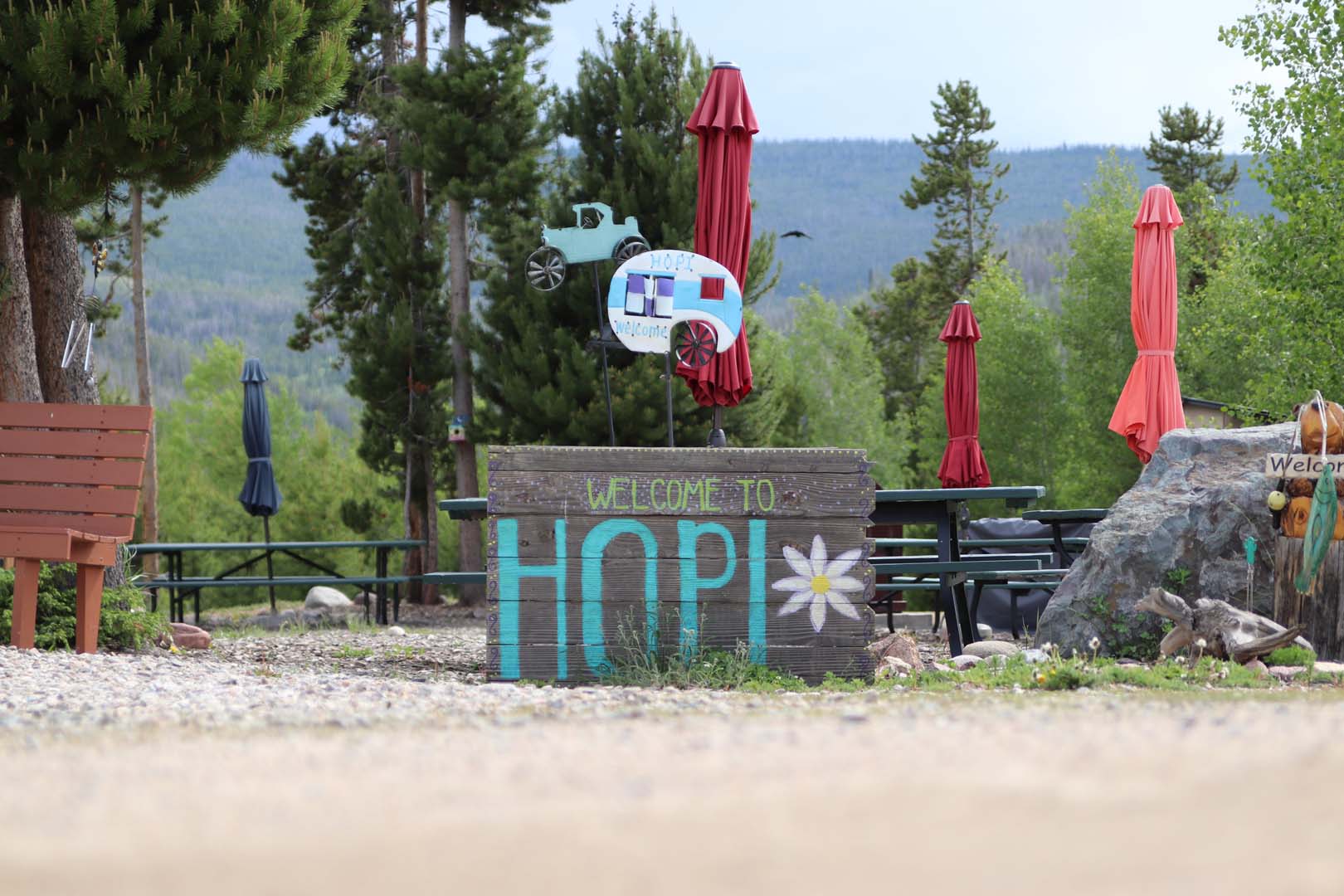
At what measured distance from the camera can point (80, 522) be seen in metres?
7.18

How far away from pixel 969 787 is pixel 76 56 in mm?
7121

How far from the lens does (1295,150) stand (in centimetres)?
1780

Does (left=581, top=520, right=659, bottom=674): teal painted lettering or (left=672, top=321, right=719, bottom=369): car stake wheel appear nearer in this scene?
(left=581, top=520, right=659, bottom=674): teal painted lettering

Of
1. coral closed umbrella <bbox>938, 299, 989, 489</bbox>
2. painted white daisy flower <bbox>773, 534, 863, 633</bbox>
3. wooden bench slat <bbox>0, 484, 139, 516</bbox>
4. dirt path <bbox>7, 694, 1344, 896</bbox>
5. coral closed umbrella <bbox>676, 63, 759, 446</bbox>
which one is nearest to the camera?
dirt path <bbox>7, 694, 1344, 896</bbox>

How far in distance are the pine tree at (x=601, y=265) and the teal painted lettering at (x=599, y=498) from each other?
10731mm

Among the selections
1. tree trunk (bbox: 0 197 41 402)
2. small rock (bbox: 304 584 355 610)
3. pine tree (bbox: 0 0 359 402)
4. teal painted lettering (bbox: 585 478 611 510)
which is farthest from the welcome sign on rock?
small rock (bbox: 304 584 355 610)

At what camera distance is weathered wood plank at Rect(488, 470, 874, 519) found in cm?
649

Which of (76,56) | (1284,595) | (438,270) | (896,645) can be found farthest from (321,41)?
(438,270)

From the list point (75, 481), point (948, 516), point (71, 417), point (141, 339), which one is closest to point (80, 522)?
point (75, 481)

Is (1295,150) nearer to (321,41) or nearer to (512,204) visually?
(512,204)

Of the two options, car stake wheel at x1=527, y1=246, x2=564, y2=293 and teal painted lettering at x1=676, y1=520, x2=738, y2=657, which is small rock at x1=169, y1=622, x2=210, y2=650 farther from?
teal painted lettering at x1=676, y1=520, x2=738, y2=657

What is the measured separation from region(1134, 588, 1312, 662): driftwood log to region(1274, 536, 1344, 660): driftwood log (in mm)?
239

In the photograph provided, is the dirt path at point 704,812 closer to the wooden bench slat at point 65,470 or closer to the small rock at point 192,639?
the wooden bench slat at point 65,470

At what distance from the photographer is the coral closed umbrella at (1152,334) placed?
1122cm
